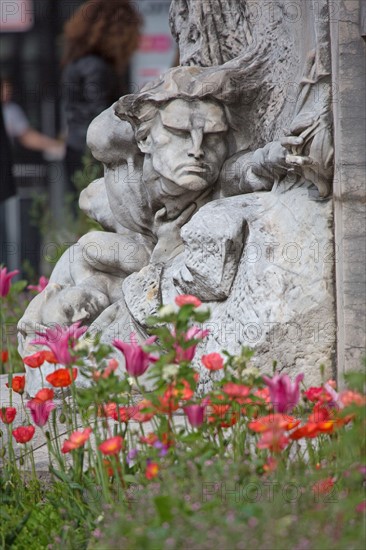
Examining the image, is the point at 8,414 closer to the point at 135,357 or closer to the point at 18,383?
the point at 18,383

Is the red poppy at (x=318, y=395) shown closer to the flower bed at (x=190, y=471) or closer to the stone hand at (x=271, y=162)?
the flower bed at (x=190, y=471)

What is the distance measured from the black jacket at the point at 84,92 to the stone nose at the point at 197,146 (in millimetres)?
4756

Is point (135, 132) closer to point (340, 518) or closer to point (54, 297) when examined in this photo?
point (54, 297)

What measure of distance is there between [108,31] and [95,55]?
0.81 ft

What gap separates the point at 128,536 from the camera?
2510 mm

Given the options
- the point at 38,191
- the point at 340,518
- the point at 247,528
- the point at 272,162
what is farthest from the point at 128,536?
the point at 38,191

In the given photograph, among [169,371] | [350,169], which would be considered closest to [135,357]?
[169,371]

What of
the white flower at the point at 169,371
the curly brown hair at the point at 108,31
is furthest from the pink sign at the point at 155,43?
the white flower at the point at 169,371

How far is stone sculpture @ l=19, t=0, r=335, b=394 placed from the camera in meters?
4.18

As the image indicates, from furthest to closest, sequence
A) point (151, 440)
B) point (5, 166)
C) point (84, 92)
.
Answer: point (5, 166)
point (84, 92)
point (151, 440)

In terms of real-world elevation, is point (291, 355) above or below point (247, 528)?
below

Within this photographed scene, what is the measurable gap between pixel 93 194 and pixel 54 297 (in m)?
0.59

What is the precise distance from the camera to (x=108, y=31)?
9312 millimetres

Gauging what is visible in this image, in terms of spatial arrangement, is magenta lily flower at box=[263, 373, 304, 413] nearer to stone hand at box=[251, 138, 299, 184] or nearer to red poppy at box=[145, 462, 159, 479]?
red poppy at box=[145, 462, 159, 479]
